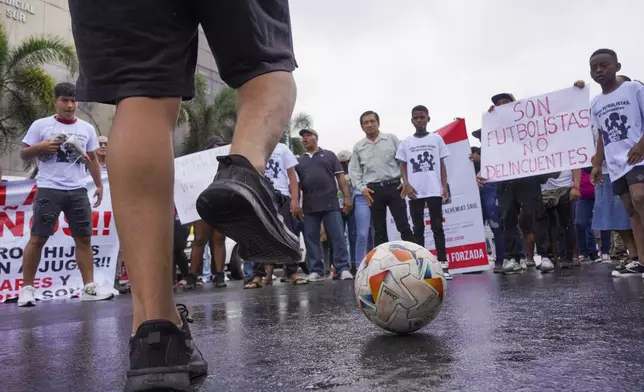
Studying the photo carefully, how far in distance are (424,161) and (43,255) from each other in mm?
5016

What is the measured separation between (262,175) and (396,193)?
626 centimetres

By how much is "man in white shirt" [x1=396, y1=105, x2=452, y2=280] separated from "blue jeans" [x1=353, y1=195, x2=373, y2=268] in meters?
1.70

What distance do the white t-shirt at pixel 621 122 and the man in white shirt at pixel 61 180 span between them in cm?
505

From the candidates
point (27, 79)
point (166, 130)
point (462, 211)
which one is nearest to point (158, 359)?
point (166, 130)

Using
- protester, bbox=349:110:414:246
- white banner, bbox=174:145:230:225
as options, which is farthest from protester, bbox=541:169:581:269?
white banner, bbox=174:145:230:225

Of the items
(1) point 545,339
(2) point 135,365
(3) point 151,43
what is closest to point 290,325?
(1) point 545,339

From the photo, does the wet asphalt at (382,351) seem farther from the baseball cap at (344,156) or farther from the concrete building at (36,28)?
the concrete building at (36,28)

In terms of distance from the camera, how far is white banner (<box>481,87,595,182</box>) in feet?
24.8

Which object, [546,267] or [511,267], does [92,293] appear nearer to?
[511,267]

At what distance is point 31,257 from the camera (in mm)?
6023

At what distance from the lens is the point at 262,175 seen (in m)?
1.74

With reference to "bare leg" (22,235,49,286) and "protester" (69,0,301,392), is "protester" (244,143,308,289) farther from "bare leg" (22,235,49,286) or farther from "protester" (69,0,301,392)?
"protester" (69,0,301,392)

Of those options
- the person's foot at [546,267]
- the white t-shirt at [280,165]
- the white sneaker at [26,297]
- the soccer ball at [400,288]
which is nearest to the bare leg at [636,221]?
the person's foot at [546,267]

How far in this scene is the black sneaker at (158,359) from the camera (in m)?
1.51
